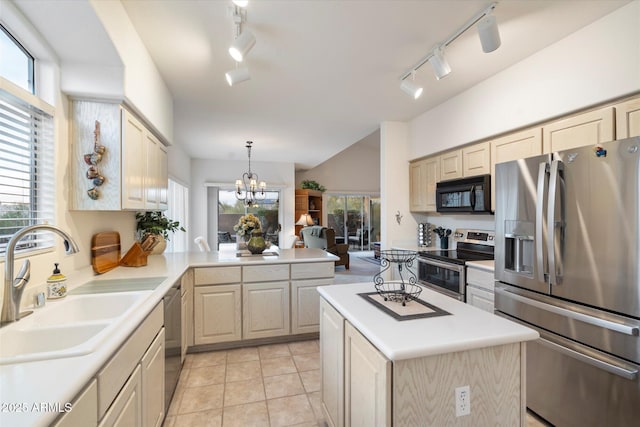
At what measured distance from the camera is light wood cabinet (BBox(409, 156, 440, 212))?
12.3ft

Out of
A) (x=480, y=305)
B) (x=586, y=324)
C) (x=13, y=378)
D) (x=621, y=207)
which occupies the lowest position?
(x=480, y=305)

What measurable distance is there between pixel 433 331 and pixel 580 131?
2.04 meters

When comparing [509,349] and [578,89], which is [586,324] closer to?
[509,349]

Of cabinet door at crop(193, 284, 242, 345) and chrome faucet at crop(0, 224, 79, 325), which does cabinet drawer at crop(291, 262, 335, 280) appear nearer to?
cabinet door at crop(193, 284, 242, 345)

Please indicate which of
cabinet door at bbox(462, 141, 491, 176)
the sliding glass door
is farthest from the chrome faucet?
the sliding glass door

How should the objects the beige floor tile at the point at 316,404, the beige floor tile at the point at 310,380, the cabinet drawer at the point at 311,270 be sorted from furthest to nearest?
the cabinet drawer at the point at 311,270, the beige floor tile at the point at 310,380, the beige floor tile at the point at 316,404

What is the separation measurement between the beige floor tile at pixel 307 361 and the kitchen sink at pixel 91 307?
61.1 inches

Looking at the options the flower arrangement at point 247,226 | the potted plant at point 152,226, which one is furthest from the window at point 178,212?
the flower arrangement at point 247,226

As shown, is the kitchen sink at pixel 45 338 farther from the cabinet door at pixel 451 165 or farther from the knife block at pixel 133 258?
the cabinet door at pixel 451 165

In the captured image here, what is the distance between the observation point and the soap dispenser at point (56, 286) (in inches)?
61.4

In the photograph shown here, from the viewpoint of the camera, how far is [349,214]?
381 inches

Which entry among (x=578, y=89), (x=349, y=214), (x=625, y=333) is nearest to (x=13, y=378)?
(x=625, y=333)

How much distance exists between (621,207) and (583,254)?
1.02 feet

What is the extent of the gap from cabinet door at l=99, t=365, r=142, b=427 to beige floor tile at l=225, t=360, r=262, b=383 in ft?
3.88
